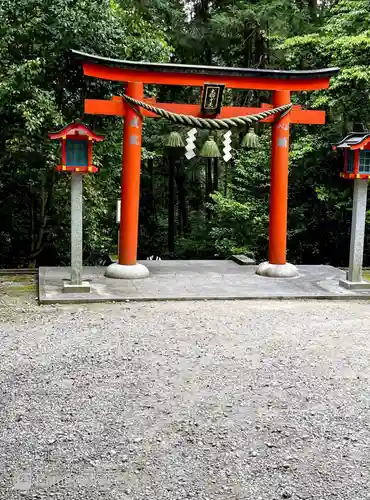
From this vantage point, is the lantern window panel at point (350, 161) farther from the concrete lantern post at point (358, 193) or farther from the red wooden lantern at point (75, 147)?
the red wooden lantern at point (75, 147)

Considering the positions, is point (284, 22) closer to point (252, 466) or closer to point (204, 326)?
point (204, 326)

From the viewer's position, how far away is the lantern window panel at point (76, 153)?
6.40 metres

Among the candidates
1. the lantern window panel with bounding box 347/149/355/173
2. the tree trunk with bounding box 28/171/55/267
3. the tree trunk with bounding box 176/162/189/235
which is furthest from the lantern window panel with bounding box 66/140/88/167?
the tree trunk with bounding box 176/162/189/235

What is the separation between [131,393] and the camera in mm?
3660

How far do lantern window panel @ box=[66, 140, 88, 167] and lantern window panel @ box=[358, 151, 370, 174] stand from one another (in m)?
3.50

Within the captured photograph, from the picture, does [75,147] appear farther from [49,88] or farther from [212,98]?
[49,88]

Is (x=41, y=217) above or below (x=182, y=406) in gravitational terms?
above

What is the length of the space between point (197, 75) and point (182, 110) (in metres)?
0.52

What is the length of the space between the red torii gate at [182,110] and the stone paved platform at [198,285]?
338 millimetres

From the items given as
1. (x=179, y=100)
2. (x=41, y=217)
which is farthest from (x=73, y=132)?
(x=179, y=100)

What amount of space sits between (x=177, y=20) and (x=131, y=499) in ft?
40.0

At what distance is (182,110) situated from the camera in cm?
768

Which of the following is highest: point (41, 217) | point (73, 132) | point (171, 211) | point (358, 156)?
point (73, 132)

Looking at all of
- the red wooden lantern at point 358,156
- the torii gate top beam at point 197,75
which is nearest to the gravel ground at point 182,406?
the red wooden lantern at point 358,156
